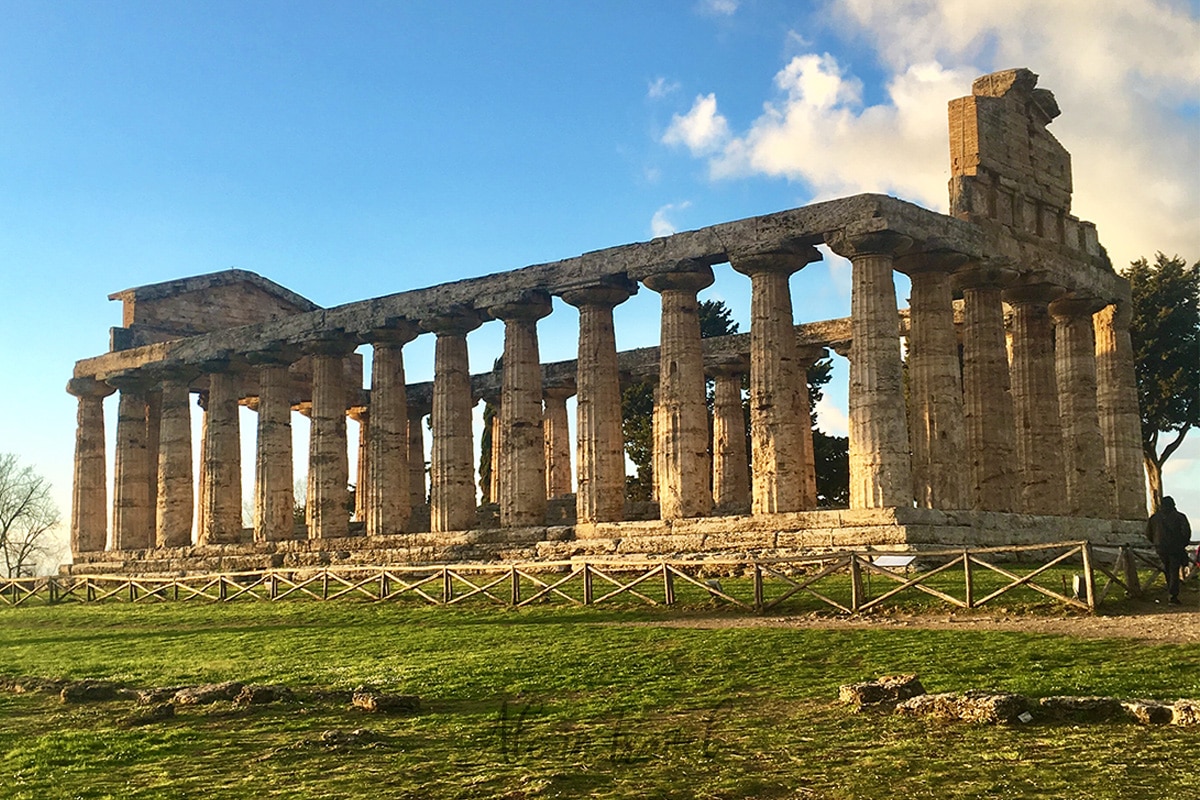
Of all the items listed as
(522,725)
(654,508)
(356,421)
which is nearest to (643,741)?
(522,725)

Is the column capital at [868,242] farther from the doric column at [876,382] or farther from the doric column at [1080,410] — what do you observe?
the doric column at [1080,410]

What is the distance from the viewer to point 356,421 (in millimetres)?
58562

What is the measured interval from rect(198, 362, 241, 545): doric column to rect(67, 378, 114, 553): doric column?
658 cm

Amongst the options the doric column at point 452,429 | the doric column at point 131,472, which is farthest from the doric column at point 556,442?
the doric column at point 131,472

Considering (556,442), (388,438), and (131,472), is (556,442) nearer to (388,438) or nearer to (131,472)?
(388,438)

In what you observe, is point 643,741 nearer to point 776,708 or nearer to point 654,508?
point 776,708

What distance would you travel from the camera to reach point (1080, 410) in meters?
38.2

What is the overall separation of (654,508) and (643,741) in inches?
1190

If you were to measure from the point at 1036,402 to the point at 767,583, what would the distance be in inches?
570

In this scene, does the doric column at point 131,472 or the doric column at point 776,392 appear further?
the doric column at point 131,472

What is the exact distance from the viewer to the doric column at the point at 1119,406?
129ft

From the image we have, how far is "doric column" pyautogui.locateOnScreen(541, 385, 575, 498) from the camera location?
52.1m

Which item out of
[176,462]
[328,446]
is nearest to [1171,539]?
[328,446]

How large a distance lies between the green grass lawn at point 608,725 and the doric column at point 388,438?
19.7 metres
